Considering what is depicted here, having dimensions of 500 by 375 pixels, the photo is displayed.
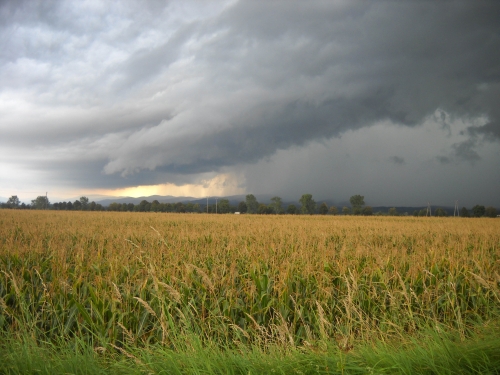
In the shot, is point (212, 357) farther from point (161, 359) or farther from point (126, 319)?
point (126, 319)

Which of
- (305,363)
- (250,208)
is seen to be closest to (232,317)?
(305,363)

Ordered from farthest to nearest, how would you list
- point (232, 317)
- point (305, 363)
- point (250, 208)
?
point (250, 208) < point (232, 317) < point (305, 363)

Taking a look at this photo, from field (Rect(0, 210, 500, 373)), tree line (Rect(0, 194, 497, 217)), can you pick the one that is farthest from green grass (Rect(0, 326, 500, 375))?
tree line (Rect(0, 194, 497, 217))

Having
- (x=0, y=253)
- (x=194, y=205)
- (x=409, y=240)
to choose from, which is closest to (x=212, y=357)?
(x=0, y=253)

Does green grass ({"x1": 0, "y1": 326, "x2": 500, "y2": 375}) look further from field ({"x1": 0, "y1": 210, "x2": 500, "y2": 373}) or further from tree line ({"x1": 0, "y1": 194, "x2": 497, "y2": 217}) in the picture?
tree line ({"x1": 0, "y1": 194, "x2": 497, "y2": 217})

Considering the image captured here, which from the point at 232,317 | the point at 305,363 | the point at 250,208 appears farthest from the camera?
the point at 250,208

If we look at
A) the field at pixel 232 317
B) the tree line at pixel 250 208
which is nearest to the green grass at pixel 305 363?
the field at pixel 232 317

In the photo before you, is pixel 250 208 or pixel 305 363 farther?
pixel 250 208

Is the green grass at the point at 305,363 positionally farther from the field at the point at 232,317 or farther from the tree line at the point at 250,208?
the tree line at the point at 250,208

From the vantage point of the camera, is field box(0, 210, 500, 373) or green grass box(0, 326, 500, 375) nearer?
green grass box(0, 326, 500, 375)

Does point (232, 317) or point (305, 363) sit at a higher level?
point (305, 363)

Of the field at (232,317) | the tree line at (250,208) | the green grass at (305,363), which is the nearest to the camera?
the green grass at (305,363)

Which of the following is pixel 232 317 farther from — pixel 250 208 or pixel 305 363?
pixel 250 208

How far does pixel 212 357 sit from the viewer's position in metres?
3.92
